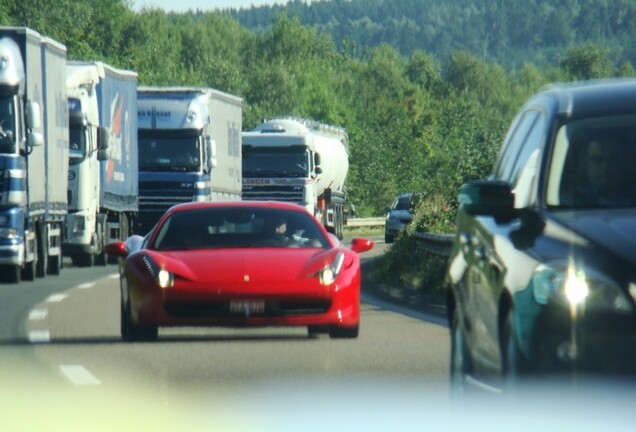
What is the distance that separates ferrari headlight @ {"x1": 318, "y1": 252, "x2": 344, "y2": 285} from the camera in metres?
14.1

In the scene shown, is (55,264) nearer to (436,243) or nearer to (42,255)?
(42,255)

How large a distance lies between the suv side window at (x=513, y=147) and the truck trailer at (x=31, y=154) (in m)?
15.7

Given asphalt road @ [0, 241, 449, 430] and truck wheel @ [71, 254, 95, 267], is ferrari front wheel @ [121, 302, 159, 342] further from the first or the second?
truck wheel @ [71, 254, 95, 267]

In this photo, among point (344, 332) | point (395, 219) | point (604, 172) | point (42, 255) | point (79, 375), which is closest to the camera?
point (604, 172)

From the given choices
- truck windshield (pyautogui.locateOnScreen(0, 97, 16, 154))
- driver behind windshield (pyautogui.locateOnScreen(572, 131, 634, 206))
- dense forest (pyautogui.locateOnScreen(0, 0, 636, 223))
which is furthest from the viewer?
dense forest (pyautogui.locateOnScreen(0, 0, 636, 223))

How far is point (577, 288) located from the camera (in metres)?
6.35

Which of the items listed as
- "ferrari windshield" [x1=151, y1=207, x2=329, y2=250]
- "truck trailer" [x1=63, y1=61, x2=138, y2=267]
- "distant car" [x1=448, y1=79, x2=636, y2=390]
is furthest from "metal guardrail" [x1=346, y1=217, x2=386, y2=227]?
"distant car" [x1=448, y1=79, x2=636, y2=390]

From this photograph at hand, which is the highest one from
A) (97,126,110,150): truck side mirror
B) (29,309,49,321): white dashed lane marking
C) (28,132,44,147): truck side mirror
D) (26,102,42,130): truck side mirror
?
(26,102,42,130): truck side mirror

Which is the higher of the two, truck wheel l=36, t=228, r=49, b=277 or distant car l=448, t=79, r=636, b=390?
distant car l=448, t=79, r=636, b=390

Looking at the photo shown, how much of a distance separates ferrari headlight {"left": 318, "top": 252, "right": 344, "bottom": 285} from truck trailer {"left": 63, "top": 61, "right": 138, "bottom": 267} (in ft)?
54.2

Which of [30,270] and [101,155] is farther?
[101,155]

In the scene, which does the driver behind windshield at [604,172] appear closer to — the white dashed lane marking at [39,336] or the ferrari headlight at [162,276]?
the ferrari headlight at [162,276]

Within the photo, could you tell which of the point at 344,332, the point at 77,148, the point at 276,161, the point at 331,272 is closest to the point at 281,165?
the point at 276,161

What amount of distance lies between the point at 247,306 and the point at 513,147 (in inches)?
224
